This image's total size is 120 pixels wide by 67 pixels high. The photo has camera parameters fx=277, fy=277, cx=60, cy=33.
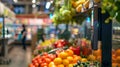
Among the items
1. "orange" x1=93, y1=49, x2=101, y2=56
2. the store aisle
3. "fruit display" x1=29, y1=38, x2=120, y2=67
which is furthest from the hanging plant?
the store aisle

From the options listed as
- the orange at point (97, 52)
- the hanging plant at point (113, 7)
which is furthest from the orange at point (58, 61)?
the hanging plant at point (113, 7)

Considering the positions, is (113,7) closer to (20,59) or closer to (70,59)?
(70,59)

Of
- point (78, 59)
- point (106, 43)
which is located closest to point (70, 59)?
point (78, 59)

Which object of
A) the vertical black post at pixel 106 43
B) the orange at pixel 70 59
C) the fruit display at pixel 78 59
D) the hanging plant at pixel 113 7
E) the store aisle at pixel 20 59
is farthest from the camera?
the store aisle at pixel 20 59

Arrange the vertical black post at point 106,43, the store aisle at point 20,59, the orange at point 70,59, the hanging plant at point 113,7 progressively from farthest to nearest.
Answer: the store aisle at point 20,59
the orange at point 70,59
the vertical black post at point 106,43
the hanging plant at point 113,7

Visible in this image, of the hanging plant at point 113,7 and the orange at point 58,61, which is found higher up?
the hanging plant at point 113,7

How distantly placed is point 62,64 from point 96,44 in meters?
0.84

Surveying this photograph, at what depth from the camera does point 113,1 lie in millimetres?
1654

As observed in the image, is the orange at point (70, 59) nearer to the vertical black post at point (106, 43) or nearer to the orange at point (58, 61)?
the orange at point (58, 61)

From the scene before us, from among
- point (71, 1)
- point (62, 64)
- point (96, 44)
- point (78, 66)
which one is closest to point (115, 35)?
point (96, 44)

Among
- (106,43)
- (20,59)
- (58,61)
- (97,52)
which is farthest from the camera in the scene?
(20,59)

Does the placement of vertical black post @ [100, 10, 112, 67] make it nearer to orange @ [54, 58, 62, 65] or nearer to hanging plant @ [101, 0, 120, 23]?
hanging plant @ [101, 0, 120, 23]

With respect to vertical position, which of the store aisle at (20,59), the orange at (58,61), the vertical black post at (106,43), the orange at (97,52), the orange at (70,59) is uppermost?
the vertical black post at (106,43)

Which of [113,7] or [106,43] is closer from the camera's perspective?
[113,7]
